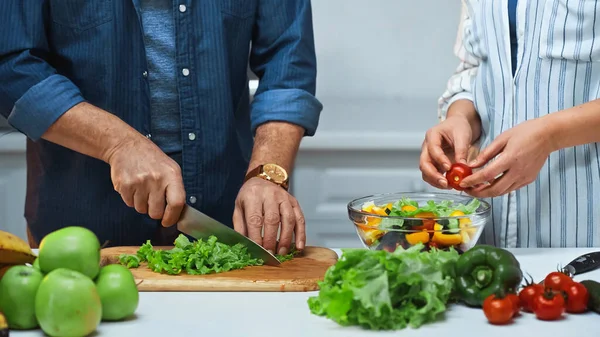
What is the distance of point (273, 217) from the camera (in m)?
1.63

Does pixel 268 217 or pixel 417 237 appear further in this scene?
pixel 268 217

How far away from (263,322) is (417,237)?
339mm

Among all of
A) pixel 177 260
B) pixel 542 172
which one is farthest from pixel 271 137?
pixel 542 172

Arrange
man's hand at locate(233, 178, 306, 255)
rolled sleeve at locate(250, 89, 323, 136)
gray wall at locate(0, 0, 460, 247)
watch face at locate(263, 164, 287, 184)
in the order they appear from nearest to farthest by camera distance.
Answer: man's hand at locate(233, 178, 306, 255) < watch face at locate(263, 164, 287, 184) < rolled sleeve at locate(250, 89, 323, 136) < gray wall at locate(0, 0, 460, 247)

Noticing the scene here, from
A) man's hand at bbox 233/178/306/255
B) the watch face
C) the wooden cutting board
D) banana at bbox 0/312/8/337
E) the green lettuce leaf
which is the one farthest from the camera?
the watch face

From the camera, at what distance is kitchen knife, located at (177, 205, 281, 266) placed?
1560 mm

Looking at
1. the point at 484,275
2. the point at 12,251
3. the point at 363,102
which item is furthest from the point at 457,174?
the point at 363,102

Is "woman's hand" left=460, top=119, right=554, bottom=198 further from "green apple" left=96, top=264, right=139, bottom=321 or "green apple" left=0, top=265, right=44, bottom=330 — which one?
"green apple" left=0, top=265, right=44, bottom=330

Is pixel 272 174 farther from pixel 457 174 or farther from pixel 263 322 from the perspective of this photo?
pixel 263 322

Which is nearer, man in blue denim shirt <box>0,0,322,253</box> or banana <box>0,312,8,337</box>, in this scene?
banana <box>0,312,8,337</box>

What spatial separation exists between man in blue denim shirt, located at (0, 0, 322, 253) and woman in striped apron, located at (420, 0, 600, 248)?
369mm

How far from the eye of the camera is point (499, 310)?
3.82 ft

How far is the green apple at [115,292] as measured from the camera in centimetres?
118

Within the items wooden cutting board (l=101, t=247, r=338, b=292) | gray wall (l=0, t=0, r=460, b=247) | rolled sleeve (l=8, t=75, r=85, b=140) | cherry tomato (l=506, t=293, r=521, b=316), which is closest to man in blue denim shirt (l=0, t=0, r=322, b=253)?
rolled sleeve (l=8, t=75, r=85, b=140)
